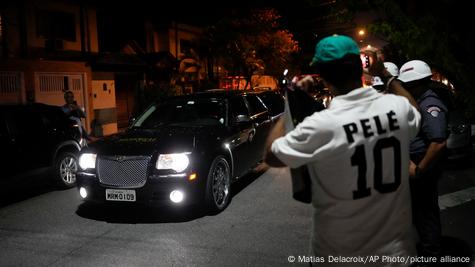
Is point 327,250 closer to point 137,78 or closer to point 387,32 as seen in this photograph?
point 387,32

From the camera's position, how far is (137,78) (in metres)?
20.3

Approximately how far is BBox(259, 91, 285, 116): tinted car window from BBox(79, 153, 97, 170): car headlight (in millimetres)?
3806

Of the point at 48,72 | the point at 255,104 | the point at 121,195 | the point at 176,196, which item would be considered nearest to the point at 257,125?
the point at 255,104

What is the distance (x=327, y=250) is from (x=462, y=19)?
10329 mm

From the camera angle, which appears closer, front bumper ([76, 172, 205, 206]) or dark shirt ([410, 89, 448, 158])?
dark shirt ([410, 89, 448, 158])

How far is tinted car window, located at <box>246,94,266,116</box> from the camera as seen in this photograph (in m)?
7.85

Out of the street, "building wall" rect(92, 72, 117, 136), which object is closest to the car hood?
the street

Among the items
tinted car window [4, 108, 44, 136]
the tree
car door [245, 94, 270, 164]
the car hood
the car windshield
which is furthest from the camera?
the tree

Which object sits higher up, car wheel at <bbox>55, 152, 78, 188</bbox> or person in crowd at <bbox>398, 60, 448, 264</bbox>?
person in crowd at <bbox>398, 60, 448, 264</bbox>

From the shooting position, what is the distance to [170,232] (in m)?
5.17

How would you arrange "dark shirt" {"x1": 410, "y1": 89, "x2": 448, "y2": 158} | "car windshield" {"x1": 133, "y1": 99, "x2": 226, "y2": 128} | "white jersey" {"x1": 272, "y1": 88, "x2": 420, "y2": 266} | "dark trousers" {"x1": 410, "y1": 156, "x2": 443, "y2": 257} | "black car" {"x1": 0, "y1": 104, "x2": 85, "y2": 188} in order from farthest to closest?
"black car" {"x1": 0, "y1": 104, "x2": 85, "y2": 188}, "car windshield" {"x1": 133, "y1": 99, "x2": 226, "y2": 128}, "dark trousers" {"x1": 410, "y1": 156, "x2": 443, "y2": 257}, "dark shirt" {"x1": 410, "y1": 89, "x2": 448, "y2": 158}, "white jersey" {"x1": 272, "y1": 88, "x2": 420, "y2": 266}

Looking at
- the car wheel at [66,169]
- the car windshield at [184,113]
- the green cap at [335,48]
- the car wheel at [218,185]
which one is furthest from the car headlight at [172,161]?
the green cap at [335,48]

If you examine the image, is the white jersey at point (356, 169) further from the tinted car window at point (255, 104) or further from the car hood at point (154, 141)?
the tinted car window at point (255, 104)

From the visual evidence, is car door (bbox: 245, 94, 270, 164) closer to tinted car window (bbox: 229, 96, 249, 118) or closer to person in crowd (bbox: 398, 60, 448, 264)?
tinted car window (bbox: 229, 96, 249, 118)
